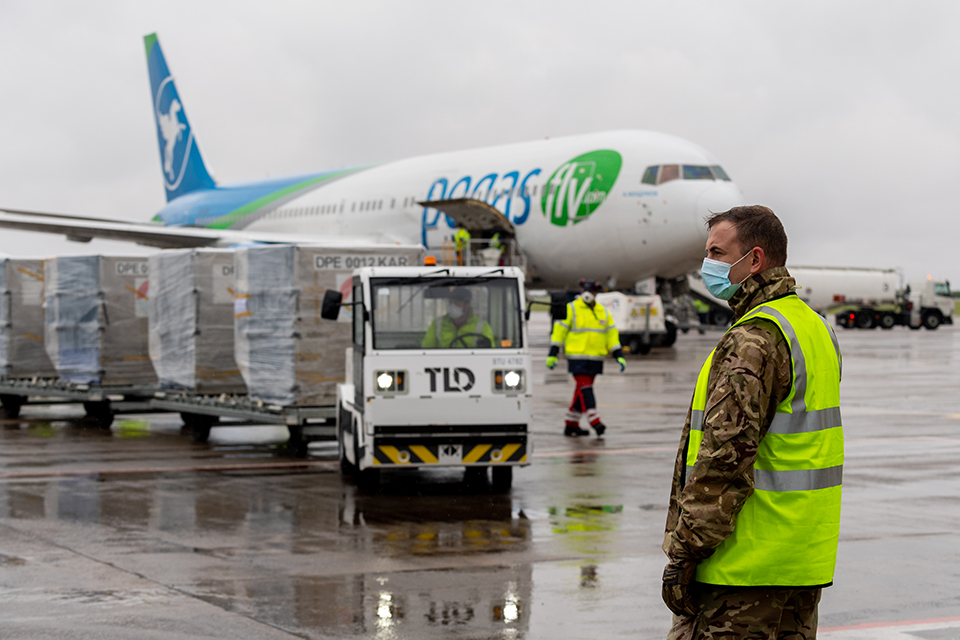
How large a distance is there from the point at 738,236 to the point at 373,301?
6.99 m

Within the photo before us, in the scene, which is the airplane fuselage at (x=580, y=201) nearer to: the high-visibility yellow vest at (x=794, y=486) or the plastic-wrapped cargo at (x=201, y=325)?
the plastic-wrapped cargo at (x=201, y=325)

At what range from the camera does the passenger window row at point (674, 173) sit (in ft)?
84.0

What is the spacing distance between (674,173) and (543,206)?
3277 mm

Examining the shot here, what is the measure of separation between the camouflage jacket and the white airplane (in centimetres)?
2205

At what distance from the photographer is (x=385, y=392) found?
32.6 ft

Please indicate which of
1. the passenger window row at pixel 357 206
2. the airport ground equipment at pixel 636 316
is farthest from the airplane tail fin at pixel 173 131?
the airport ground equipment at pixel 636 316

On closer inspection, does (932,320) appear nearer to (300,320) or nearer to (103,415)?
(103,415)

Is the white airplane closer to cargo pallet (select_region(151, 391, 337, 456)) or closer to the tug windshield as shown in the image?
cargo pallet (select_region(151, 391, 337, 456))

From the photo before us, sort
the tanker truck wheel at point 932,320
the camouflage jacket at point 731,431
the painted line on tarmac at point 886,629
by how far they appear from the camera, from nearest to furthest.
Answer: the camouflage jacket at point 731,431
the painted line on tarmac at point 886,629
the tanker truck wheel at point 932,320

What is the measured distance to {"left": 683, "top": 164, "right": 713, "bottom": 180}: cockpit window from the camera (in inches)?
1009

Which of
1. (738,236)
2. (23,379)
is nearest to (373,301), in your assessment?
(738,236)

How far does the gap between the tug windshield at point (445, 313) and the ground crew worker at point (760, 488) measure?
6.88 metres

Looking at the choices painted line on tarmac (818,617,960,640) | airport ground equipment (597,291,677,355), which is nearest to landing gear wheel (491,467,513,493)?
painted line on tarmac (818,617,960,640)

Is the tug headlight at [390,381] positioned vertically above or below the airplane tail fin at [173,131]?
below
